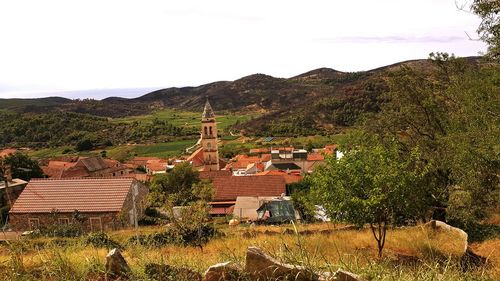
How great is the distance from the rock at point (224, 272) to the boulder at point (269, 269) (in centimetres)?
16

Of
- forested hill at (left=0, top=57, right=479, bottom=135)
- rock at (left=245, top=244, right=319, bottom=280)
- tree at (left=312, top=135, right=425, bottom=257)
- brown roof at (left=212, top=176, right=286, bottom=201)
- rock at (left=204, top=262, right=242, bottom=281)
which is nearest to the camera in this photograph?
rock at (left=245, top=244, right=319, bottom=280)

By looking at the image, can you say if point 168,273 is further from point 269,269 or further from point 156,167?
point 156,167

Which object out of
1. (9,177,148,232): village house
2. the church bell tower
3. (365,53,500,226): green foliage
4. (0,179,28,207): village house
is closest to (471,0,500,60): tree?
(365,53,500,226): green foliage

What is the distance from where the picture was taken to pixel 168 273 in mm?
5402

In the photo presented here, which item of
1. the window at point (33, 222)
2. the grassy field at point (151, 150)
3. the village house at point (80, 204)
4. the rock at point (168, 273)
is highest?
the rock at point (168, 273)

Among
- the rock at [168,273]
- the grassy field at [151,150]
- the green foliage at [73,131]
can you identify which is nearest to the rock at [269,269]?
the rock at [168,273]

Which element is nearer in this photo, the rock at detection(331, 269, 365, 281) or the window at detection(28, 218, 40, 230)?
the rock at detection(331, 269, 365, 281)

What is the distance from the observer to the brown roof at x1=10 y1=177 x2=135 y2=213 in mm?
25062

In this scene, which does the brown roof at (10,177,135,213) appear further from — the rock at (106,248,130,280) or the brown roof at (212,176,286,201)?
the rock at (106,248,130,280)

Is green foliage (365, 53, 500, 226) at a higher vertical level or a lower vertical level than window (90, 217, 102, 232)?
higher

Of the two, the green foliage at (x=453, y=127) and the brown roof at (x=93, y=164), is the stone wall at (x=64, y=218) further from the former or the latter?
the brown roof at (x=93, y=164)

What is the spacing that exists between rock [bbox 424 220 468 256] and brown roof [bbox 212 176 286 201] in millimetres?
24002

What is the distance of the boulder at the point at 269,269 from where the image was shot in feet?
14.8

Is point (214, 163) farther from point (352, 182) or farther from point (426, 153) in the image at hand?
point (352, 182)
